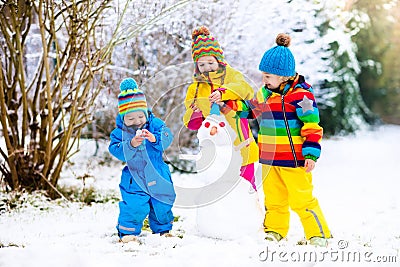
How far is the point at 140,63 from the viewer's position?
5562mm

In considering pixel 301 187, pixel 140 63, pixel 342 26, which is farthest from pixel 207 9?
pixel 342 26

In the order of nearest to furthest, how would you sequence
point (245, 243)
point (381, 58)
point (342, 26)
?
point (245, 243) < point (342, 26) < point (381, 58)

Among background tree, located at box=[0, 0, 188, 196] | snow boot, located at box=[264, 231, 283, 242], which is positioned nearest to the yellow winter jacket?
snow boot, located at box=[264, 231, 283, 242]

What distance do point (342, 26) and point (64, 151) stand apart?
711 cm

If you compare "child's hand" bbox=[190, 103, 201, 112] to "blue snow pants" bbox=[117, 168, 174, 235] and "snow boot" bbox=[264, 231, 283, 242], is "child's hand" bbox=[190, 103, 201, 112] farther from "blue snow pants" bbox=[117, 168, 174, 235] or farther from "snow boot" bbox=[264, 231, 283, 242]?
"snow boot" bbox=[264, 231, 283, 242]

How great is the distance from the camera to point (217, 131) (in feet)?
10.8

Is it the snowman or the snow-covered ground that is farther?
the snowman

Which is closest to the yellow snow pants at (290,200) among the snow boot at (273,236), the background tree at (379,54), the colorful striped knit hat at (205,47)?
the snow boot at (273,236)

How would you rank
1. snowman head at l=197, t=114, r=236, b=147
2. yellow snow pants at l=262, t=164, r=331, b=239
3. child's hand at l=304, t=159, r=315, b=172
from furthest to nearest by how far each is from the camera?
snowman head at l=197, t=114, r=236, b=147
yellow snow pants at l=262, t=164, r=331, b=239
child's hand at l=304, t=159, r=315, b=172

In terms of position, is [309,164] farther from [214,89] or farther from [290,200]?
[214,89]

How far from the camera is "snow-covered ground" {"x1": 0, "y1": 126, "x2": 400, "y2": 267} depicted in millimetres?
2715

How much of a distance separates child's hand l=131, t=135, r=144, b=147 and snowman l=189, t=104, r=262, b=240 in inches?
15.7

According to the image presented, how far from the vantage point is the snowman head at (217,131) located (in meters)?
3.27

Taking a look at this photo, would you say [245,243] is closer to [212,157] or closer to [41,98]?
[212,157]
